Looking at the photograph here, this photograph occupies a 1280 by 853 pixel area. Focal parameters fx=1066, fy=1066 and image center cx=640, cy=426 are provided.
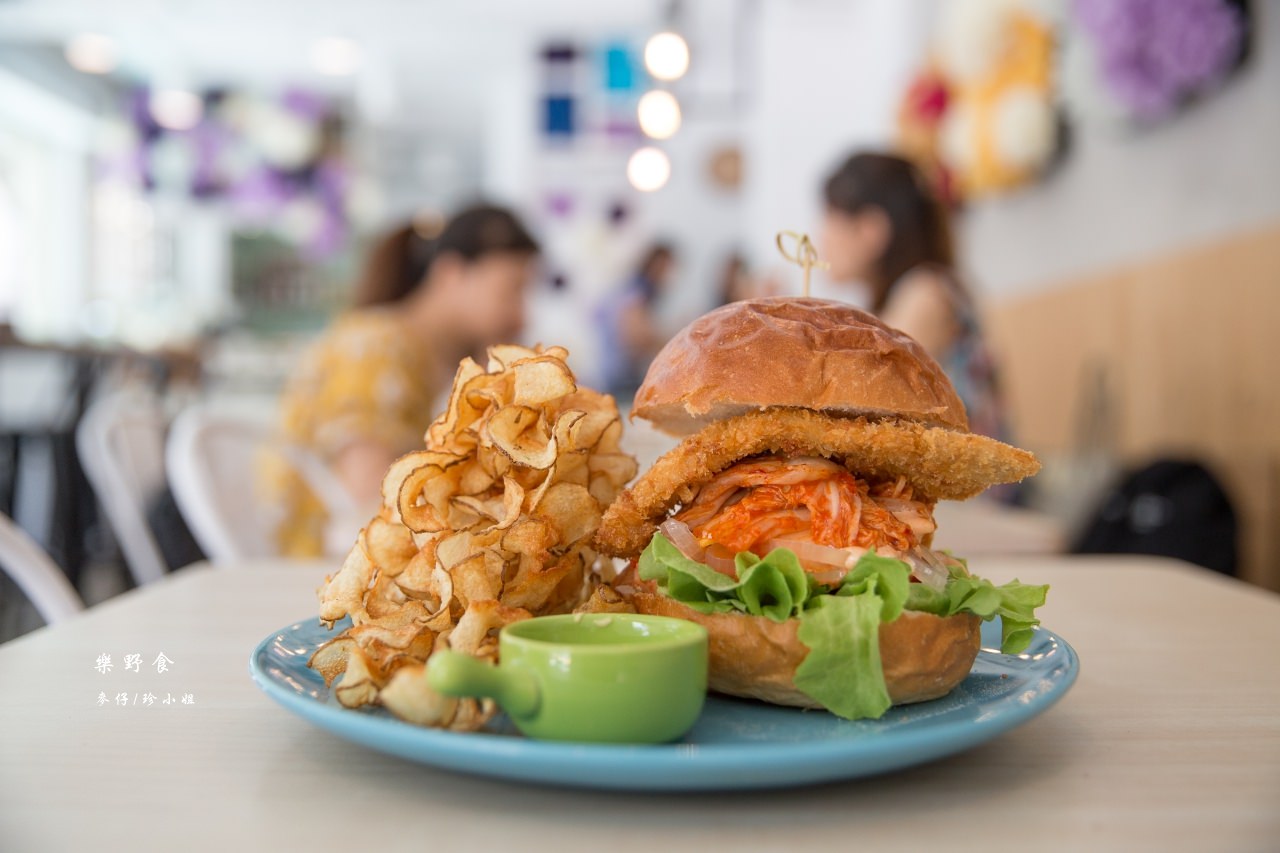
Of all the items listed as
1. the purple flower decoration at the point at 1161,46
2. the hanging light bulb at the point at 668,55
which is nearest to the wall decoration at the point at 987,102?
the purple flower decoration at the point at 1161,46

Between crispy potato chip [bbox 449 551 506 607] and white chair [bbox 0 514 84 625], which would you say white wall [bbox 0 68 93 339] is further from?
crispy potato chip [bbox 449 551 506 607]

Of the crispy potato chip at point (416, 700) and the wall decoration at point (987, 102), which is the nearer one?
the crispy potato chip at point (416, 700)

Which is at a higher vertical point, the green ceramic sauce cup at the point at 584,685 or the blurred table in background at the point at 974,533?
the green ceramic sauce cup at the point at 584,685

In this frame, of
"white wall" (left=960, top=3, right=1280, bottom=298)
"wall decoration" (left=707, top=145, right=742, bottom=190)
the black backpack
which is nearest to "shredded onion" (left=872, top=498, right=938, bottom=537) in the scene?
the black backpack

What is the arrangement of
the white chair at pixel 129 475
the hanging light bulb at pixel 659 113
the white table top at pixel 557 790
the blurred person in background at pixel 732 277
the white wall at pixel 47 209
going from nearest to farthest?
the white table top at pixel 557 790
the white chair at pixel 129 475
the hanging light bulb at pixel 659 113
the blurred person in background at pixel 732 277
the white wall at pixel 47 209

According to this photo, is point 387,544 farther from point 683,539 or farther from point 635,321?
point 635,321

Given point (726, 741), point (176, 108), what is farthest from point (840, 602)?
point (176, 108)

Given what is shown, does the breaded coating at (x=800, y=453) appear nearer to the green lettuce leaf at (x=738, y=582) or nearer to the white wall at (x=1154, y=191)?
the green lettuce leaf at (x=738, y=582)
